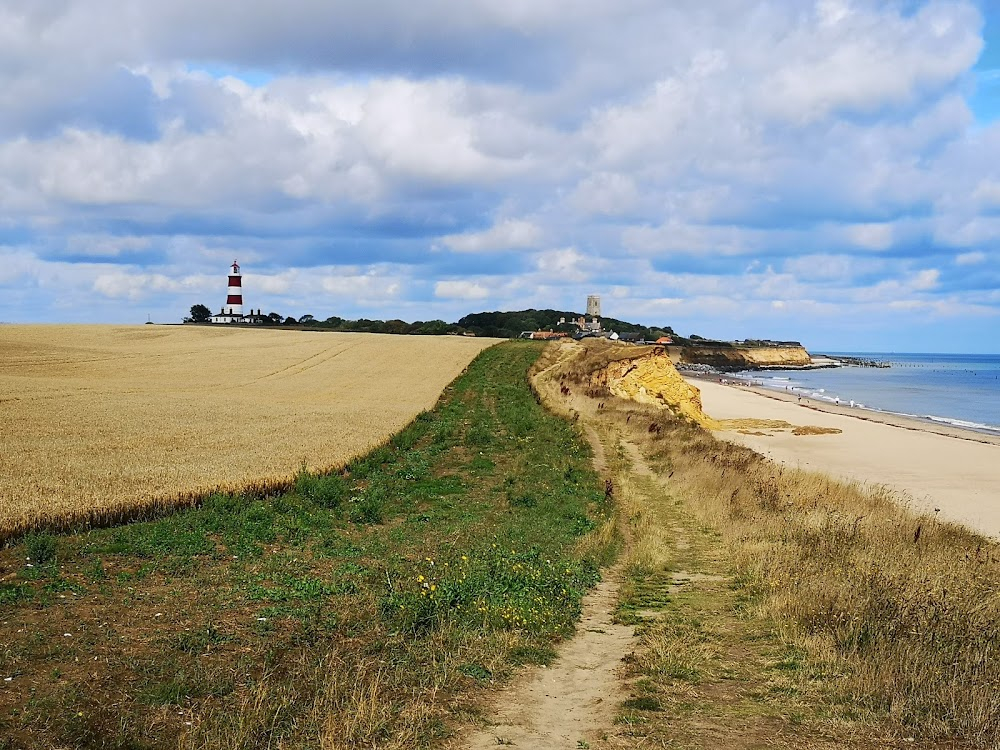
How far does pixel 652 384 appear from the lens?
5088 cm

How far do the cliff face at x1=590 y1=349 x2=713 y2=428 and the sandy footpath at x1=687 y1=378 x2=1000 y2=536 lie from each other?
11.4ft

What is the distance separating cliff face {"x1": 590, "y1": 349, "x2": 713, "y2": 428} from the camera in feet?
164

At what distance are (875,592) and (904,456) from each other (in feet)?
102

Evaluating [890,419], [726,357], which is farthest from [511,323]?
[890,419]

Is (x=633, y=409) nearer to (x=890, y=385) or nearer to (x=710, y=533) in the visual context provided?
(x=710, y=533)

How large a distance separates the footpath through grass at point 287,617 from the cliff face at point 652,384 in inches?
1276

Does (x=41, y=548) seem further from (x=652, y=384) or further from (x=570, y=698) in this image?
(x=652, y=384)

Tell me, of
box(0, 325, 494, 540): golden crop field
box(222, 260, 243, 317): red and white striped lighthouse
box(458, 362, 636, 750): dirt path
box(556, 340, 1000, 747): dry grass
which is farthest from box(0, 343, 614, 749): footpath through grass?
box(222, 260, 243, 317): red and white striped lighthouse

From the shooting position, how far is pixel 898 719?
25.1ft

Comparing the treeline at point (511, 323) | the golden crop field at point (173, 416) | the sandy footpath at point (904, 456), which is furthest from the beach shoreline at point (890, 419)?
the treeline at point (511, 323)

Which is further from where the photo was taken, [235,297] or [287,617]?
[235,297]

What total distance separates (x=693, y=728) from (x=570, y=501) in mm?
11554

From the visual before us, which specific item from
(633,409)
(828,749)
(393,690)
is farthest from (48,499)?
(633,409)

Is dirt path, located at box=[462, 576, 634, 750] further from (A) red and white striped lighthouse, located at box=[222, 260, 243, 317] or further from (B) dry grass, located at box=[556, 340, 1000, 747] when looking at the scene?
(A) red and white striped lighthouse, located at box=[222, 260, 243, 317]
